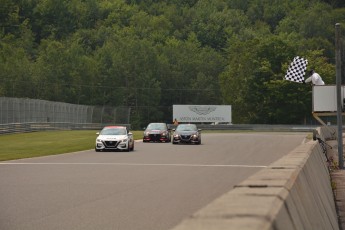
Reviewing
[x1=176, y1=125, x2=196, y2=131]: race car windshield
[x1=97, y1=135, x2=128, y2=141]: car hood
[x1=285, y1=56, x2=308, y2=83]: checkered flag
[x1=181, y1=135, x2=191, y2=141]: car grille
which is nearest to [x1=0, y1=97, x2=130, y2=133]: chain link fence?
[x1=176, y1=125, x2=196, y2=131]: race car windshield

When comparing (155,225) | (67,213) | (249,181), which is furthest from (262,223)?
(67,213)

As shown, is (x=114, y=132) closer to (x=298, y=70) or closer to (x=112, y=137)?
(x=112, y=137)

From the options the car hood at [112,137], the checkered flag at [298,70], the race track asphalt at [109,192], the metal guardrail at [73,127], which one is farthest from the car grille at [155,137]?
the race track asphalt at [109,192]

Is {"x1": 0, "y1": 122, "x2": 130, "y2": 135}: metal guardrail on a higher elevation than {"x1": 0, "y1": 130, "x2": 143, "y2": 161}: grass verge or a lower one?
higher

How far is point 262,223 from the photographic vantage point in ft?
11.3

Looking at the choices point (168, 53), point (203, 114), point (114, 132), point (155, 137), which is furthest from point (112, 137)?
point (168, 53)

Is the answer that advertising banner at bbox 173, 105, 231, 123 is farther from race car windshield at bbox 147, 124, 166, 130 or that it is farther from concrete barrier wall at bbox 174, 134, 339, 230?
concrete barrier wall at bbox 174, 134, 339, 230

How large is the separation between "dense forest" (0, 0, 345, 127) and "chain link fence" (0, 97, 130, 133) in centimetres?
2882

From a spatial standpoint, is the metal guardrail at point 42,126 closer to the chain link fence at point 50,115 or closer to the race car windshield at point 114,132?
the chain link fence at point 50,115

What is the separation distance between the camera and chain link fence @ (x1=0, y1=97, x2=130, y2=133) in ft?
190

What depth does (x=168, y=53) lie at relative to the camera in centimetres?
14500

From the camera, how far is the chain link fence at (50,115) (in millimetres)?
57969

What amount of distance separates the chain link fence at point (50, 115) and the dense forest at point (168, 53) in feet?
94.6

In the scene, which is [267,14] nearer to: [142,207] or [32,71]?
[32,71]
